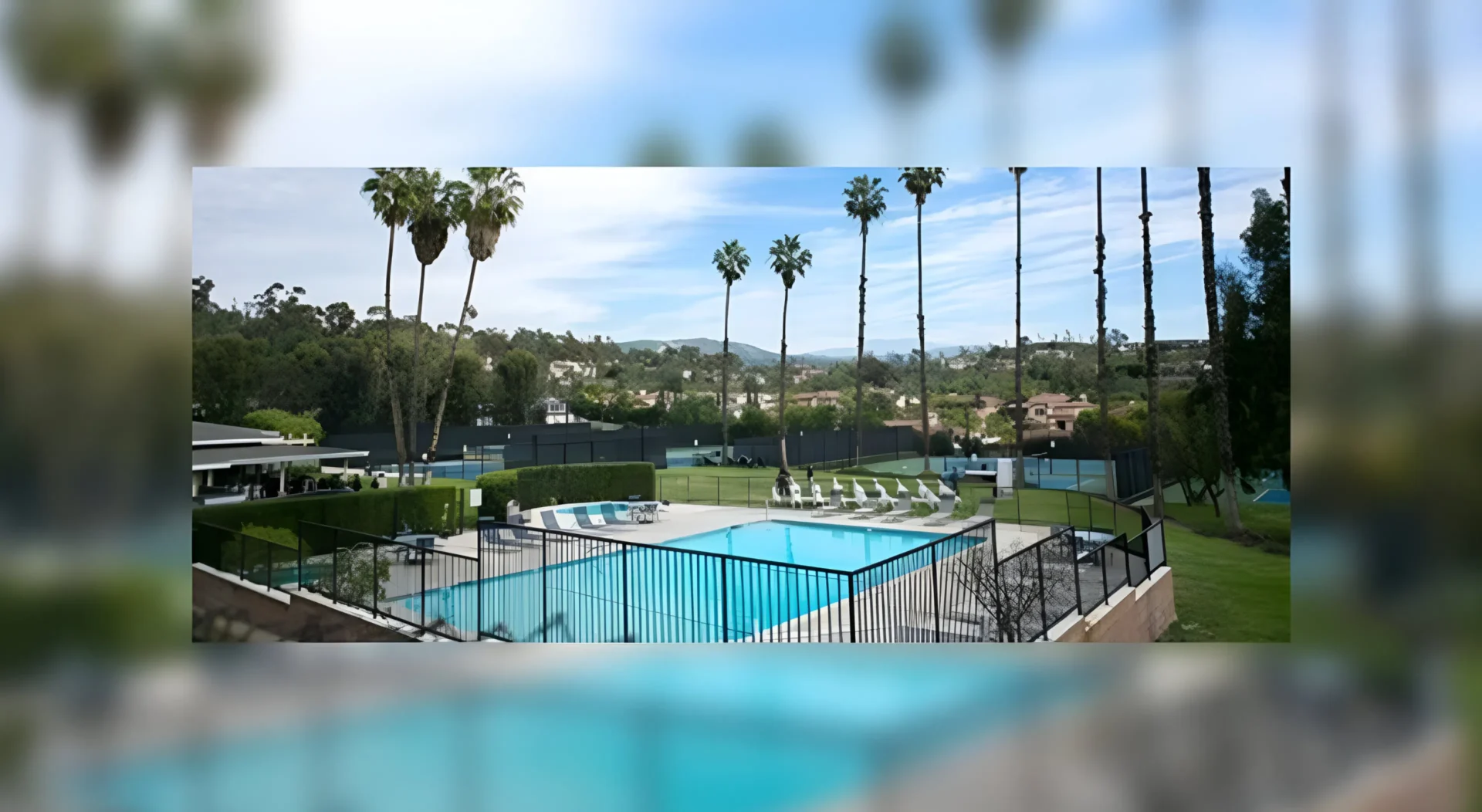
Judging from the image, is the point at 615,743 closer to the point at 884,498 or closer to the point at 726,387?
the point at 884,498

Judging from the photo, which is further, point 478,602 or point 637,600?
point 637,600

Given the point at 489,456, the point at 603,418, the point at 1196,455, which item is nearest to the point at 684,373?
the point at 603,418

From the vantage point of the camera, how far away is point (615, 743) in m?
4.66

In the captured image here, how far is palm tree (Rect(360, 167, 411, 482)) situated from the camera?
7.53 meters

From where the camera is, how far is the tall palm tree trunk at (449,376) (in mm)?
8164

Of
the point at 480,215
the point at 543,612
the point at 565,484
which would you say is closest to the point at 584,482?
the point at 565,484

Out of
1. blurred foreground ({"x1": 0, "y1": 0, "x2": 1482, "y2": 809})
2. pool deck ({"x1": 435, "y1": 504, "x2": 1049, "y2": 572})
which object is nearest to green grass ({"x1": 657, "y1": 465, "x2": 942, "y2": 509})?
pool deck ({"x1": 435, "y1": 504, "x2": 1049, "y2": 572})

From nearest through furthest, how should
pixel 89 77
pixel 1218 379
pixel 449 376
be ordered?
pixel 89 77 → pixel 1218 379 → pixel 449 376

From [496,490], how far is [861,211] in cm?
424

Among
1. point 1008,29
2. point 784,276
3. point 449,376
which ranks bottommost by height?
point 449,376

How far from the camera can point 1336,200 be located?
6109mm

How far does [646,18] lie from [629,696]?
173 inches

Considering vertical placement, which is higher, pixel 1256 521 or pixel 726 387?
pixel 726 387

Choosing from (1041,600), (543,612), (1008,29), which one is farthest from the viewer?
(543,612)
